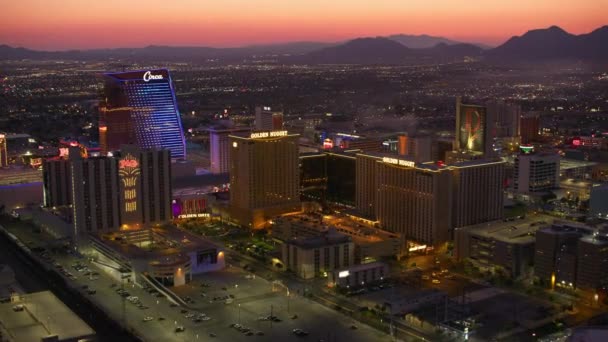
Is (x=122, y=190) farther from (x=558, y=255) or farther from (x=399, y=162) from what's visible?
(x=558, y=255)

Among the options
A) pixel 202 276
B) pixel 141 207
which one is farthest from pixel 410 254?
pixel 141 207

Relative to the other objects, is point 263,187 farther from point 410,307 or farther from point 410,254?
point 410,307

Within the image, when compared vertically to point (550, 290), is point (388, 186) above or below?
above

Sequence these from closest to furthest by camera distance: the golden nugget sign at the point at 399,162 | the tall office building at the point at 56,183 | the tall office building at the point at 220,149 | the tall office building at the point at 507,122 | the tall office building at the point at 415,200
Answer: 1. the tall office building at the point at 415,200
2. the golden nugget sign at the point at 399,162
3. the tall office building at the point at 56,183
4. the tall office building at the point at 220,149
5. the tall office building at the point at 507,122

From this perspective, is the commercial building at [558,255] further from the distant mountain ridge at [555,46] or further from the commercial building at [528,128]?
the distant mountain ridge at [555,46]

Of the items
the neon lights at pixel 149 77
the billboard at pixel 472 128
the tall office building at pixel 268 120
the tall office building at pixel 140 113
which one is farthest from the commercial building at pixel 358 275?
the tall office building at pixel 268 120

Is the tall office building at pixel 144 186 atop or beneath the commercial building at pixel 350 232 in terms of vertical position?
atop

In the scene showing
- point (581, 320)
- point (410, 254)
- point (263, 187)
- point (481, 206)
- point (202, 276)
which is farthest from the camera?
point (263, 187)
